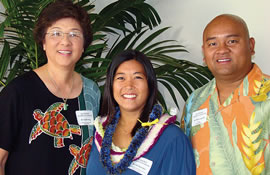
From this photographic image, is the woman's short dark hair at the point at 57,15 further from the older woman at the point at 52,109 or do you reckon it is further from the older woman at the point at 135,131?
the older woman at the point at 135,131

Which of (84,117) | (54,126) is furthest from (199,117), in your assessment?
(54,126)

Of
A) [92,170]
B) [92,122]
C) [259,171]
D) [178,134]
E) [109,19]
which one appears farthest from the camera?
[109,19]

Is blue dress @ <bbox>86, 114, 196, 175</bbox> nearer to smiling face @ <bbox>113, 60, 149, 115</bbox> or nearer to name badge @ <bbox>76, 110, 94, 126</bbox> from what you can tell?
smiling face @ <bbox>113, 60, 149, 115</bbox>

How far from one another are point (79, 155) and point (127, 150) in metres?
0.36

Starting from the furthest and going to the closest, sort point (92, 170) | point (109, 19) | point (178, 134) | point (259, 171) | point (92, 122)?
point (109, 19), point (92, 122), point (92, 170), point (178, 134), point (259, 171)

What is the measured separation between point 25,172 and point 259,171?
4.21 feet

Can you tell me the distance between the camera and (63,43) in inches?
76.2

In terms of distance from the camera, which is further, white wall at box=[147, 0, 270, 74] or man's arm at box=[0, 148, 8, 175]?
white wall at box=[147, 0, 270, 74]

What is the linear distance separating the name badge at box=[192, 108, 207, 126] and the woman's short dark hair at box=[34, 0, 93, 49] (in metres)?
0.86

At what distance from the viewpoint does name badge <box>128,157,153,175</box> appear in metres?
1.75

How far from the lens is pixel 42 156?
188 cm

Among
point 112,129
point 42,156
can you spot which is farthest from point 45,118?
point 112,129

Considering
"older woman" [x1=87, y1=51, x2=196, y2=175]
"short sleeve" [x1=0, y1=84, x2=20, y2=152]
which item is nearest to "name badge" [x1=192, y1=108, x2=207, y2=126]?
"older woman" [x1=87, y1=51, x2=196, y2=175]

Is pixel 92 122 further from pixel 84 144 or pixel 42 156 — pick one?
pixel 42 156
